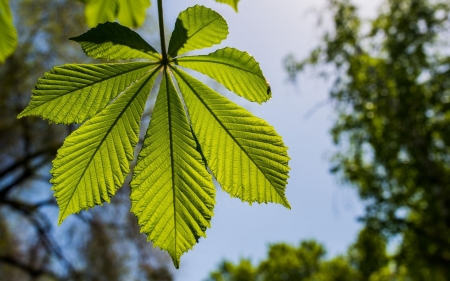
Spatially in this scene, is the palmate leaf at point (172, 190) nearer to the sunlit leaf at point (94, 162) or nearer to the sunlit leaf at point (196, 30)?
the sunlit leaf at point (94, 162)

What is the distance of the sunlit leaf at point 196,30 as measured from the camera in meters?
0.60

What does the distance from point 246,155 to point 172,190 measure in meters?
0.13

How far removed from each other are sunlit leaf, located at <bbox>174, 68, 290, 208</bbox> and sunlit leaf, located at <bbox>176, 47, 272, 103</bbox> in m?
0.05

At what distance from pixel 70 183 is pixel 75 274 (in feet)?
20.5

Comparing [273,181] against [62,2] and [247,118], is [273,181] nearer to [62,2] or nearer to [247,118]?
[247,118]

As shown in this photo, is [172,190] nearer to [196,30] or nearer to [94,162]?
[94,162]

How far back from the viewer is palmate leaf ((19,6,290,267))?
552 millimetres

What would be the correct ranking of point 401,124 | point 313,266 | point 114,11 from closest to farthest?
point 114,11 < point 401,124 < point 313,266

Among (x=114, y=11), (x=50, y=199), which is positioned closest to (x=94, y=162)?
(x=114, y=11)

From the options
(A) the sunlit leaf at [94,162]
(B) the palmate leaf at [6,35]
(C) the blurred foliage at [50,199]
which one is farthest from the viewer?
(C) the blurred foliage at [50,199]

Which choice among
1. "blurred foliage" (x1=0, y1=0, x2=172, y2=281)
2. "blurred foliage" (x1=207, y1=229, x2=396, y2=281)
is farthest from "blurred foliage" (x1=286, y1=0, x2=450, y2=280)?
"blurred foliage" (x1=0, y1=0, x2=172, y2=281)

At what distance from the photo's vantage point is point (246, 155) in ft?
1.86

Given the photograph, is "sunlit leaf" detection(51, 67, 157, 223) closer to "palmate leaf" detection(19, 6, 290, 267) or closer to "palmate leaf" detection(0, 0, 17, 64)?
"palmate leaf" detection(19, 6, 290, 267)

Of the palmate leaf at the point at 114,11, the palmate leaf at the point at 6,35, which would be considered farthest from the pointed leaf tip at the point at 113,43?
the palmate leaf at the point at 6,35
